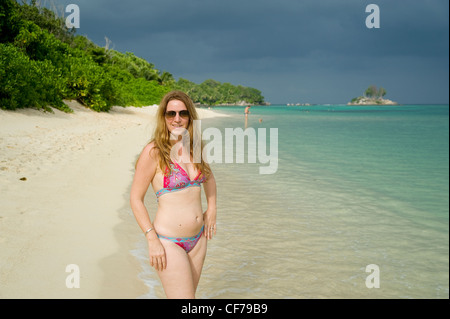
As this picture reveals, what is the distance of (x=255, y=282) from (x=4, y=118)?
659 inches

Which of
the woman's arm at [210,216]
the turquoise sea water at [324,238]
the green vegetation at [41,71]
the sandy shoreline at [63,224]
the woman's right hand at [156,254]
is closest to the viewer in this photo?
the woman's right hand at [156,254]

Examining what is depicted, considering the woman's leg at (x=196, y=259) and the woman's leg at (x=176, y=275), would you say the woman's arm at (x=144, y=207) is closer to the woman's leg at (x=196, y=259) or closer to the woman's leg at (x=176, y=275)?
the woman's leg at (x=176, y=275)

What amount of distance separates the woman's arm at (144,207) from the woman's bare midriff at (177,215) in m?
0.13

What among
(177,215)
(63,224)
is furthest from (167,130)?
(63,224)

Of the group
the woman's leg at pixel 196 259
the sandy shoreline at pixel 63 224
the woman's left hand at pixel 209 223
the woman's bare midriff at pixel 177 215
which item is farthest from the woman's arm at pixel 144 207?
the sandy shoreline at pixel 63 224

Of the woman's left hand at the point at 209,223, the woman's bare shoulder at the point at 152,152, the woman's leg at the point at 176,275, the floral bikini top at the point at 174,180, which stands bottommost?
the woman's leg at the point at 176,275

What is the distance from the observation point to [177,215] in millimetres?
2846

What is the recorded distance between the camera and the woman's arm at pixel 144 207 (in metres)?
2.70

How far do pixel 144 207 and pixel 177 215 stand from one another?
0.91 feet

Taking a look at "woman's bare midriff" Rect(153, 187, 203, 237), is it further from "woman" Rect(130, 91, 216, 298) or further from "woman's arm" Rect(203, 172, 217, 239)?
"woman's arm" Rect(203, 172, 217, 239)

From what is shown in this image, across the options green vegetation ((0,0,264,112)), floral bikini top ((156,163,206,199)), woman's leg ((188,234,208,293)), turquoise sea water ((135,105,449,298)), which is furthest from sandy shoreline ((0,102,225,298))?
green vegetation ((0,0,264,112))

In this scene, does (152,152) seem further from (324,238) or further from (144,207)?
(324,238)
